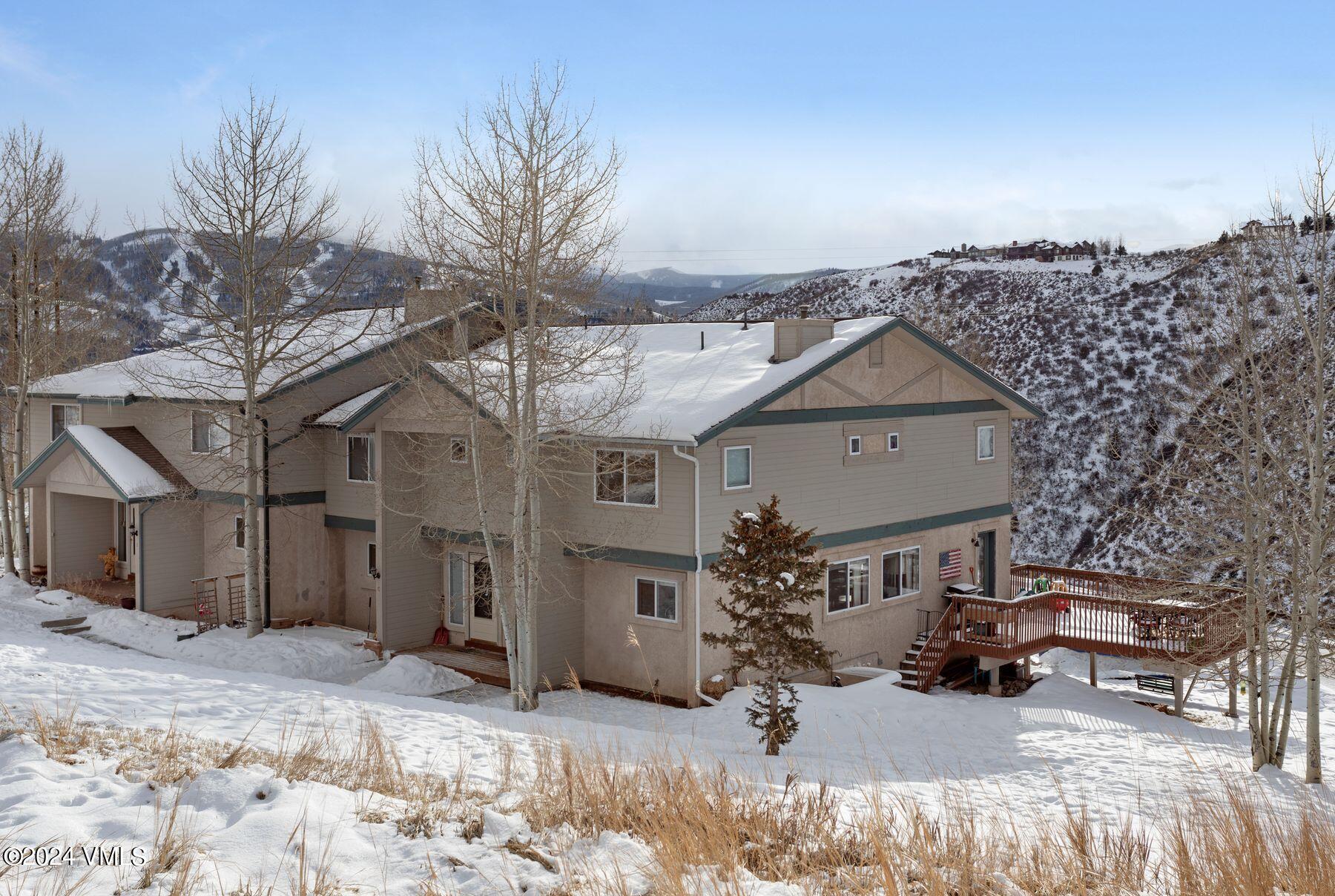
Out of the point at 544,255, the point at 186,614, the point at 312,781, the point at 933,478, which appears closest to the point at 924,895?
the point at 312,781

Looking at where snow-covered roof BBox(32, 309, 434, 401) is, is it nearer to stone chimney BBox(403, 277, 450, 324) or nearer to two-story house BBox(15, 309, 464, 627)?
two-story house BBox(15, 309, 464, 627)

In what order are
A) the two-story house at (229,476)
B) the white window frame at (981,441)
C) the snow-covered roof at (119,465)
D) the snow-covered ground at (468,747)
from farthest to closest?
the white window frame at (981,441), the snow-covered roof at (119,465), the two-story house at (229,476), the snow-covered ground at (468,747)

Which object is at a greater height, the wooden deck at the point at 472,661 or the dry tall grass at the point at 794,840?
the dry tall grass at the point at 794,840

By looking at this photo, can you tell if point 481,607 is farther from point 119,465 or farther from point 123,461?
point 123,461

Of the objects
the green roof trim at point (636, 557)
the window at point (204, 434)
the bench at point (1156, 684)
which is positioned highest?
the window at point (204, 434)

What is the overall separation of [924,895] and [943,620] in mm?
18270

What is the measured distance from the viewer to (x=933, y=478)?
79.0 feet

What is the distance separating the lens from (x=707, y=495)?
18859mm

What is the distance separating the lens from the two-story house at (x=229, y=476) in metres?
23.6

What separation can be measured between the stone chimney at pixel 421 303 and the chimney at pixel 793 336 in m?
6.94

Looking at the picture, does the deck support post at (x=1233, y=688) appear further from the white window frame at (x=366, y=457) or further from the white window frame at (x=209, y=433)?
the white window frame at (x=209, y=433)

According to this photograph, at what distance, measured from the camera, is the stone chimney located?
1859cm

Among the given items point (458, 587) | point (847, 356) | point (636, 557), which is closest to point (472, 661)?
point (458, 587)

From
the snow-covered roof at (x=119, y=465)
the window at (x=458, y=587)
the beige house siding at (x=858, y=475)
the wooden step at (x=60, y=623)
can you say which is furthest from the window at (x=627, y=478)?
the wooden step at (x=60, y=623)
